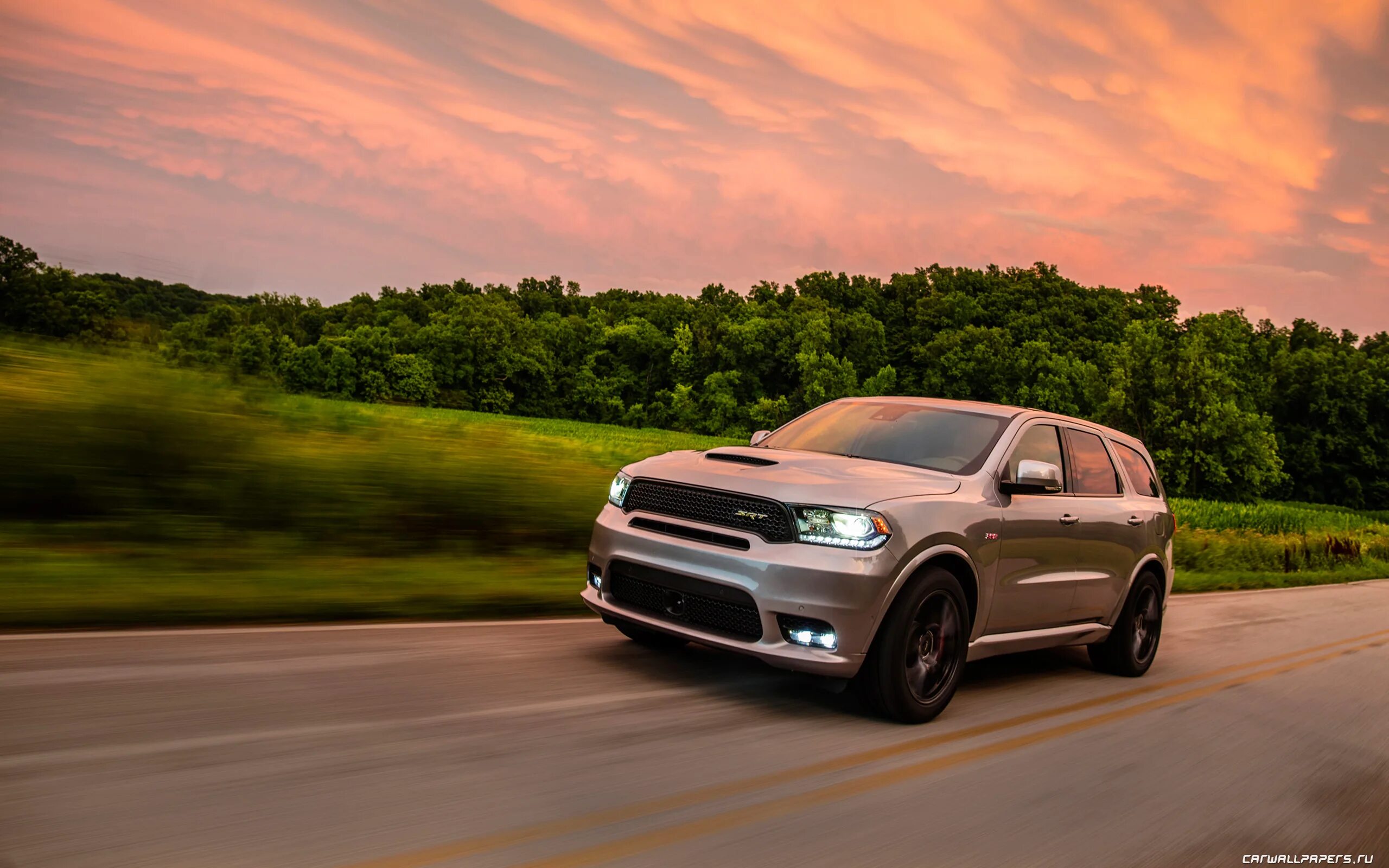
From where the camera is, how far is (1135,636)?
25.9 feet

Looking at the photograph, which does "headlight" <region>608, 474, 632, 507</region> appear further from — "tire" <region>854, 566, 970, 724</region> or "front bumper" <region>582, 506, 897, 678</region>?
"tire" <region>854, 566, 970, 724</region>

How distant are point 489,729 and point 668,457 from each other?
7.32 ft

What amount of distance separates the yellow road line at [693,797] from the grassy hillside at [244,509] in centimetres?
351

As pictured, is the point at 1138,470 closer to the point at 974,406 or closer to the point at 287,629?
the point at 974,406

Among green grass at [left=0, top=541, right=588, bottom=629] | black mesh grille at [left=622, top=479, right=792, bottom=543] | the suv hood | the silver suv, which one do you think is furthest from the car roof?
green grass at [left=0, top=541, right=588, bottom=629]

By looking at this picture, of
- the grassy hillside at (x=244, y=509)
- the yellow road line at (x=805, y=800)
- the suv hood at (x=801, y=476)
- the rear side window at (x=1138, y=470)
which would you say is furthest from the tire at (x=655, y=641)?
the rear side window at (x=1138, y=470)

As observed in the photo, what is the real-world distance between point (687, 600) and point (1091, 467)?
3.46 meters

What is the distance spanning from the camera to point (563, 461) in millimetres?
13086

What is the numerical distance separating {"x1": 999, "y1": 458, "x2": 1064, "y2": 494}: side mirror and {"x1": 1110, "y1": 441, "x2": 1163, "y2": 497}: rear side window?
2.03 metres

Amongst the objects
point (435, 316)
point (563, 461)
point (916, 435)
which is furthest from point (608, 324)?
point (916, 435)

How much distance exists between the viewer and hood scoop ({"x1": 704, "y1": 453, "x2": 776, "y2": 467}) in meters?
6.05

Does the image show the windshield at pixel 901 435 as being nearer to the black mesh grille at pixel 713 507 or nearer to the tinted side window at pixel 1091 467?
the tinted side window at pixel 1091 467

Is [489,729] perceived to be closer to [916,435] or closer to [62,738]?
[62,738]

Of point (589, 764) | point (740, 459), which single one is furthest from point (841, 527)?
point (589, 764)
